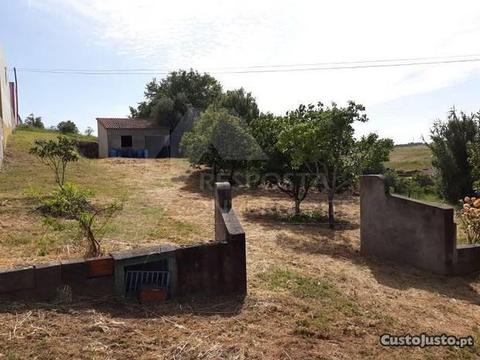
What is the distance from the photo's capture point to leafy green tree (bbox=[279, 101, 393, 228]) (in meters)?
9.70

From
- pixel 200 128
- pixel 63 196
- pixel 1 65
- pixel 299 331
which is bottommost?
pixel 299 331

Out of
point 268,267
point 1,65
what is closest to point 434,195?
point 268,267

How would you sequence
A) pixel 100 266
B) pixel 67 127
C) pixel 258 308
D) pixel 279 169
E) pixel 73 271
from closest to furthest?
1. pixel 73 271
2. pixel 100 266
3. pixel 258 308
4. pixel 279 169
5. pixel 67 127

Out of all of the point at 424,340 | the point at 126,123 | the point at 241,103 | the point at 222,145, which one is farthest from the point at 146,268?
the point at 126,123

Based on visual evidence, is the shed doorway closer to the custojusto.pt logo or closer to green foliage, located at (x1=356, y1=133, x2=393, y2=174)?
green foliage, located at (x1=356, y1=133, x2=393, y2=174)

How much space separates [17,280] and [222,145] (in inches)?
482

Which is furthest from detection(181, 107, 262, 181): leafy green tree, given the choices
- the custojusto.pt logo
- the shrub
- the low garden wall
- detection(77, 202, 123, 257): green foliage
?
the custojusto.pt logo

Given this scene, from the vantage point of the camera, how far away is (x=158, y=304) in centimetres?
423

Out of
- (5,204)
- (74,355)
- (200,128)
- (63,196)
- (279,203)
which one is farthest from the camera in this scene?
(200,128)

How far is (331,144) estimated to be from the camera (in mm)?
10172

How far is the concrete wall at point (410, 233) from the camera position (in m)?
6.50

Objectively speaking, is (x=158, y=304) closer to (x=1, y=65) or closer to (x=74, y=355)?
(x=74, y=355)

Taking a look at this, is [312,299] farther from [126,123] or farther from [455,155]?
[126,123]

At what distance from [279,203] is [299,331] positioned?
10154mm
